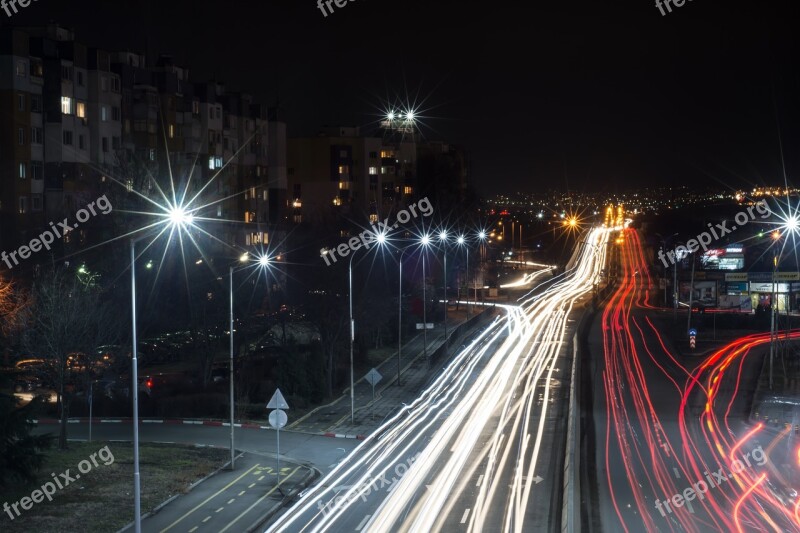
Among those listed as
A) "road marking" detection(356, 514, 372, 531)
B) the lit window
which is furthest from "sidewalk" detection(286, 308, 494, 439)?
the lit window

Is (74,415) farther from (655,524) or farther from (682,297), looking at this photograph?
(682,297)

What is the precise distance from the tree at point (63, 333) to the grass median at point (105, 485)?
206cm

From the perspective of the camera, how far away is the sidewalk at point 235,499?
52.5 ft

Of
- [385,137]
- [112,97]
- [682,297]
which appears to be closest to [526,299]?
[682,297]

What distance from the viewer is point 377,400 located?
30422mm

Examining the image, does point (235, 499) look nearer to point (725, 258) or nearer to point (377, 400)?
point (377, 400)

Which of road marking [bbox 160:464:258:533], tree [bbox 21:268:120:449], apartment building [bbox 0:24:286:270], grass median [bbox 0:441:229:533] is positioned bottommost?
road marking [bbox 160:464:258:533]

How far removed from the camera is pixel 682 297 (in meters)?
61.9

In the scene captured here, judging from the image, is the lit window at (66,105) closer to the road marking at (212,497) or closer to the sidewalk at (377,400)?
the sidewalk at (377,400)

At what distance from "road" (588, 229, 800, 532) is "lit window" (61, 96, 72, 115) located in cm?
2777

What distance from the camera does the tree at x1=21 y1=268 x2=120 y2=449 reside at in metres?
22.9

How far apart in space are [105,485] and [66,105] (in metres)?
29.2

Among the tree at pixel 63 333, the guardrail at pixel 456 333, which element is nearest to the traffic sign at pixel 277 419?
the tree at pixel 63 333

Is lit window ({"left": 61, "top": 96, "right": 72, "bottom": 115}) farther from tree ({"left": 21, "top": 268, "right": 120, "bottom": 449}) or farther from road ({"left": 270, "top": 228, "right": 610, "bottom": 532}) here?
road ({"left": 270, "top": 228, "right": 610, "bottom": 532})
